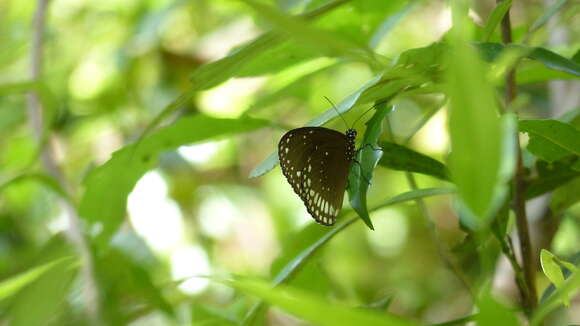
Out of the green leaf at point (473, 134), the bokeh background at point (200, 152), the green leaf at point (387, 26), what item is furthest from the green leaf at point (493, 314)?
the bokeh background at point (200, 152)

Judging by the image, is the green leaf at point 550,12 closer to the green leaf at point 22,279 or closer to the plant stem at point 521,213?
the plant stem at point 521,213

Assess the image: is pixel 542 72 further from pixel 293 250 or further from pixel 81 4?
pixel 81 4

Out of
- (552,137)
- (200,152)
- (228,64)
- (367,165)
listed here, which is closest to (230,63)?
(228,64)

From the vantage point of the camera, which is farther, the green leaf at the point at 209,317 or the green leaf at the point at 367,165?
the green leaf at the point at 209,317

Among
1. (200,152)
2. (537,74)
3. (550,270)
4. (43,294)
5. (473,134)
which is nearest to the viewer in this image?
(473,134)

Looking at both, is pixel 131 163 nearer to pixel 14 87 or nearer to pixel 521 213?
pixel 14 87

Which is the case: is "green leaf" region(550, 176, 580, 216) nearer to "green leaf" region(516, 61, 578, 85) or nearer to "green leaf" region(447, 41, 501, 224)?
"green leaf" region(516, 61, 578, 85)

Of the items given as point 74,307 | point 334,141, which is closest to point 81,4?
point 74,307
